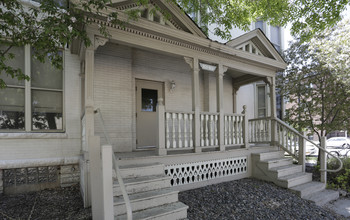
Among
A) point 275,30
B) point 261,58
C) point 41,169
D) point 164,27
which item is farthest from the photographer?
point 275,30

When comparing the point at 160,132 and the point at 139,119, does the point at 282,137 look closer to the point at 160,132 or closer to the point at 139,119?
the point at 160,132

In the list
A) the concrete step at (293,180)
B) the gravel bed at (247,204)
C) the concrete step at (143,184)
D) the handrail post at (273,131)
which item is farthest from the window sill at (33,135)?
the handrail post at (273,131)

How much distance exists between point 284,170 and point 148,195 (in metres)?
3.67

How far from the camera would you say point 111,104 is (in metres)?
5.21

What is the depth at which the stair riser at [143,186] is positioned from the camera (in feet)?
9.89

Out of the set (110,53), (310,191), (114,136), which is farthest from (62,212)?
(310,191)

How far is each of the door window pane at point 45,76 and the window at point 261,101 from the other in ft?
24.4

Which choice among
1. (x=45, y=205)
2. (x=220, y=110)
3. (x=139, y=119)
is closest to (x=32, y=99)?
(x=45, y=205)

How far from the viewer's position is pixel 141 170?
3.52 m

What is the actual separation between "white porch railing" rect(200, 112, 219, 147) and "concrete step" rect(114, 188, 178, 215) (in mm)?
1801

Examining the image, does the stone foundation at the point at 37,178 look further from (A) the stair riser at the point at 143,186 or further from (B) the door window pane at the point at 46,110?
(A) the stair riser at the point at 143,186

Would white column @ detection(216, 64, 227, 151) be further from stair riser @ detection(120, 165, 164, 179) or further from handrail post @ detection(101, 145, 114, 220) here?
handrail post @ detection(101, 145, 114, 220)

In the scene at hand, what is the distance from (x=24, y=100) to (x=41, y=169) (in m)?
1.53

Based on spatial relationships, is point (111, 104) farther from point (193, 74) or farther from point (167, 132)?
point (193, 74)
